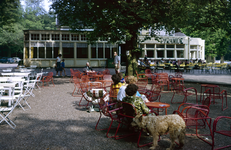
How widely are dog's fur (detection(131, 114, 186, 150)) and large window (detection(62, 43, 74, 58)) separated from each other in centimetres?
2386

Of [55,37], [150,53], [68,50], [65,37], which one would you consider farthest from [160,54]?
[55,37]

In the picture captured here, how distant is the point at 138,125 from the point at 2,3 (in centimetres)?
1550

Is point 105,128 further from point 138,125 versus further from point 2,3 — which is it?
point 2,3

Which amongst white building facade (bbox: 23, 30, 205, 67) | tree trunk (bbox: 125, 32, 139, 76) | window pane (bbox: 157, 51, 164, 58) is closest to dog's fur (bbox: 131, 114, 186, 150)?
tree trunk (bbox: 125, 32, 139, 76)

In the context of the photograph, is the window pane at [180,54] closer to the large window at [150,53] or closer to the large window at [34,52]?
the large window at [150,53]

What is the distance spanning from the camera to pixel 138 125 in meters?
3.72

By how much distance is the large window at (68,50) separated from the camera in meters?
26.5

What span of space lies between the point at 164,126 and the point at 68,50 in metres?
24.2

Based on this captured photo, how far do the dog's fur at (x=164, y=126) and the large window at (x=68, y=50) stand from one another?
78.3 feet

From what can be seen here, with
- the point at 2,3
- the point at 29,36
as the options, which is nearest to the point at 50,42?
the point at 29,36

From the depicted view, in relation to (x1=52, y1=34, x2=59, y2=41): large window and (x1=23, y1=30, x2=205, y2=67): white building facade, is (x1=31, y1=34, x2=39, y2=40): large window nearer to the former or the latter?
(x1=23, y1=30, x2=205, y2=67): white building facade

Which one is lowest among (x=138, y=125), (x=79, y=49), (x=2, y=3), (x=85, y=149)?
(x=85, y=149)

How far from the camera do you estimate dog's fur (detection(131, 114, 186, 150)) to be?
3.56 meters

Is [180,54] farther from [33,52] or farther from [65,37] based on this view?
[33,52]
